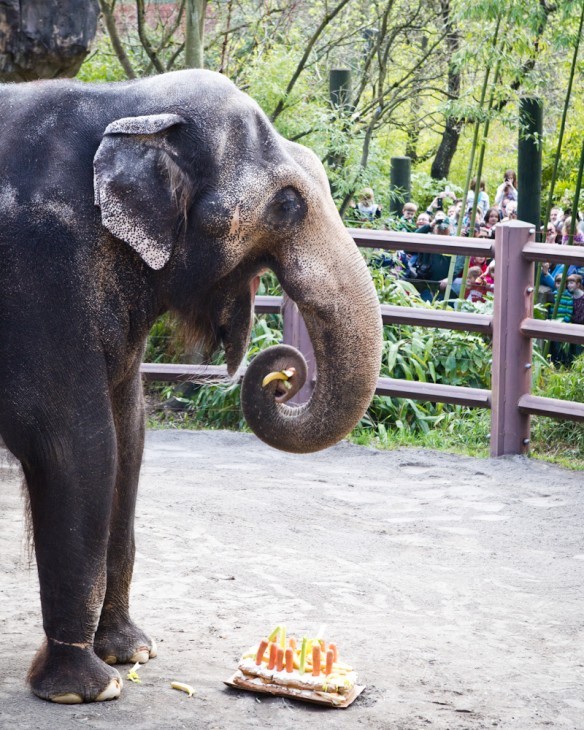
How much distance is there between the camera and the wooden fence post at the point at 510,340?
738cm

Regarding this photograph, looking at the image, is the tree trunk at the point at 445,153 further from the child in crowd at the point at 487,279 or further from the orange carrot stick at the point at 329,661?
the orange carrot stick at the point at 329,661

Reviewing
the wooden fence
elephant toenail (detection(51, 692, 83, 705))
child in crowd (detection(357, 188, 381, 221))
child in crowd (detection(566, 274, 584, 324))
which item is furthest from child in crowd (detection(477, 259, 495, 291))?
elephant toenail (detection(51, 692, 83, 705))

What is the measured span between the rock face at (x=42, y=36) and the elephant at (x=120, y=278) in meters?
2.93

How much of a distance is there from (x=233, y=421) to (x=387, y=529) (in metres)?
2.85

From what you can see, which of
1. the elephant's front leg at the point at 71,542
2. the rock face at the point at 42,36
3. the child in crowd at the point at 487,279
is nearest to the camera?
the elephant's front leg at the point at 71,542

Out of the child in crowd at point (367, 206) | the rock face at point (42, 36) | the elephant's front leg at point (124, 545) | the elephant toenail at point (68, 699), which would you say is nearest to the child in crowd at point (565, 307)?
the child in crowd at point (367, 206)

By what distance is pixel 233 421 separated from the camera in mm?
8648

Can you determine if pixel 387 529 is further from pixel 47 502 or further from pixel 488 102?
pixel 488 102

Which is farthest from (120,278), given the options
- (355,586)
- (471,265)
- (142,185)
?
(471,265)

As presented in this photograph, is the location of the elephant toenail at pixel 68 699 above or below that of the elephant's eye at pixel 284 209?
below

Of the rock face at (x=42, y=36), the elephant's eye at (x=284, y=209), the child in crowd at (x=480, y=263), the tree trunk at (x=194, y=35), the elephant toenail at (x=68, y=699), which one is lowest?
the elephant toenail at (x=68, y=699)

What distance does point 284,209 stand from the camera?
3.54m

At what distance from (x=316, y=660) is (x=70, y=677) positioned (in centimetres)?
75

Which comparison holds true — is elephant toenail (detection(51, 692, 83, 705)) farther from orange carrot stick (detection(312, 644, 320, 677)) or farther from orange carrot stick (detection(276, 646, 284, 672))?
orange carrot stick (detection(312, 644, 320, 677))
